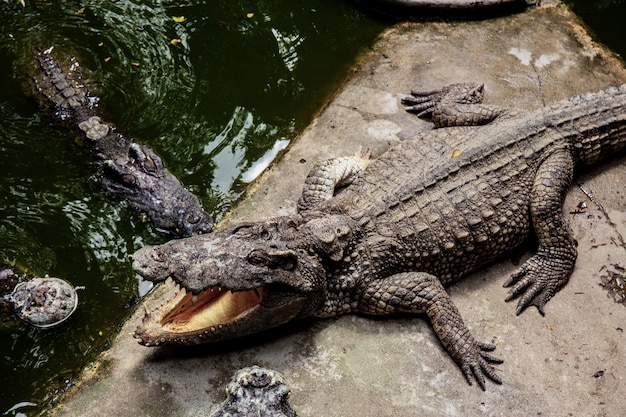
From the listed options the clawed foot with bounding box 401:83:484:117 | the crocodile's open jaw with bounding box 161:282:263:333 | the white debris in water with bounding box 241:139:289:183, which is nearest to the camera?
the crocodile's open jaw with bounding box 161:282:263:333

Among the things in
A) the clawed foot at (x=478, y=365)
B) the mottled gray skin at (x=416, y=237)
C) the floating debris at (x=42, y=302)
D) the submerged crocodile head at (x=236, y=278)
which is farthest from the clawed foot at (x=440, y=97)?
the floating debris at (x=42, y=302)

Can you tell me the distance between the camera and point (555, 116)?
16.2ft

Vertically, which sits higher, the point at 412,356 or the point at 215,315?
the point at 215,315

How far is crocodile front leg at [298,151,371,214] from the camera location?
4.84 m

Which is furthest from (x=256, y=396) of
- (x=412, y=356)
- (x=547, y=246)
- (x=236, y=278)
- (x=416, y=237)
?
(x=547, y=246)

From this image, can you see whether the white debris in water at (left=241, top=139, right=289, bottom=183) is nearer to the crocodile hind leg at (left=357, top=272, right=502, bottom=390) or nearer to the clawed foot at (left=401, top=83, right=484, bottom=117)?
the clawed foot at (left=401, top=83, right=484, bottom=117)

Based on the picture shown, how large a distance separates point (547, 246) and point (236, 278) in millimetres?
2362

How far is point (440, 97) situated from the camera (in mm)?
5801

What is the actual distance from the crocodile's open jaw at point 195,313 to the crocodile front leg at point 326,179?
3.26ft

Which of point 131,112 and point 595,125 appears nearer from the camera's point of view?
point 595,125

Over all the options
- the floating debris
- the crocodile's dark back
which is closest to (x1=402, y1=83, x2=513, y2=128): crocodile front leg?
the crocodile's dark back

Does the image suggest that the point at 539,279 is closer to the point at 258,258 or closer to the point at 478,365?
the point at 478,365

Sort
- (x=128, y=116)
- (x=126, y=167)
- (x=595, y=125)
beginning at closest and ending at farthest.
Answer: (x=595, y=125), (x=126, y=167), (x=128, y=116)

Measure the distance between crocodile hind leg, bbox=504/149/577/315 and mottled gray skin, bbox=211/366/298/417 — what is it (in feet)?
6.14
